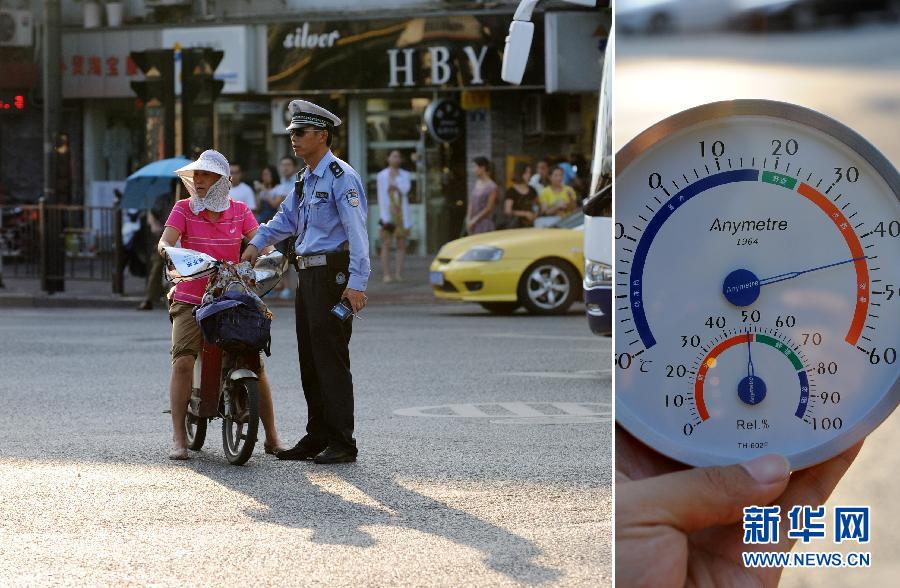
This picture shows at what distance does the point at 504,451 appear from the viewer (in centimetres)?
788

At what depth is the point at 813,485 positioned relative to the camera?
2207 mm

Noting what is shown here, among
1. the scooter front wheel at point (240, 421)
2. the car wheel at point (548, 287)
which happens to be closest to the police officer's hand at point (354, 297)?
the scooter front wheel at point (240, 421)

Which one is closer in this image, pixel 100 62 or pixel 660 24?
pixel 660 24

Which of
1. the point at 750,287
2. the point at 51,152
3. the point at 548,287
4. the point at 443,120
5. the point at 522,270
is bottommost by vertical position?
the point at 548,287

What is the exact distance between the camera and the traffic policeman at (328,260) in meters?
7.54

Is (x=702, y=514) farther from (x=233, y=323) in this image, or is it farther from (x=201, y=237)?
(x=201, y=237)

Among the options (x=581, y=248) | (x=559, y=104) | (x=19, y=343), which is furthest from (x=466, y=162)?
(x=19, y=343)

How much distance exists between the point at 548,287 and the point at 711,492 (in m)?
15.2

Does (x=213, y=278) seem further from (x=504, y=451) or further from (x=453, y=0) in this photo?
(x=453, y=0)

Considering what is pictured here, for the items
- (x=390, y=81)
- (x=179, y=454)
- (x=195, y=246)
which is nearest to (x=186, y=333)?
(x=195, y=246)

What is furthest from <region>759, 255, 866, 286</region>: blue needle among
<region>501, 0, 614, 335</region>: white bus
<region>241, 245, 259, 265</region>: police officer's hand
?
<region>501, 0, 614, 335</region>: white bus

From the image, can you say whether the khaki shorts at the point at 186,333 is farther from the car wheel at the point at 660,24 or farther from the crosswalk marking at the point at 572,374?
the car wheel at the point at 660,24

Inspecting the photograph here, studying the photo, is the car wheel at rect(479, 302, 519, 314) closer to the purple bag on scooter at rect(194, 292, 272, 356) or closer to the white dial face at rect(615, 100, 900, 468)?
the purple bag on scooter at rect(194, 292, 272, 356)

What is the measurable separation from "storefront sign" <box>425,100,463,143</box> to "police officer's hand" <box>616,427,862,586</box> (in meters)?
23.6
